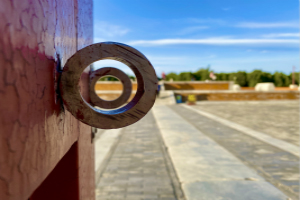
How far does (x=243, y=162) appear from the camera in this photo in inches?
160

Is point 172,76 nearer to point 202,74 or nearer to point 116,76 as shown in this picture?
point 202,74

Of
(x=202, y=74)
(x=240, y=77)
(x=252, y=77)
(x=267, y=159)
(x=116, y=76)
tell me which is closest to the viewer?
(x=116, y=76)

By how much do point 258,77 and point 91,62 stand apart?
52.7 m

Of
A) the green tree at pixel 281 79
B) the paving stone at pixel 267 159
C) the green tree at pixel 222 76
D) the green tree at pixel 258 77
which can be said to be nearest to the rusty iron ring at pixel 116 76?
the paving stone at pixel 267 159

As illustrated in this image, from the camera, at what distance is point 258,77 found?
47531 millimetres

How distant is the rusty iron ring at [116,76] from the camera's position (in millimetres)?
1370

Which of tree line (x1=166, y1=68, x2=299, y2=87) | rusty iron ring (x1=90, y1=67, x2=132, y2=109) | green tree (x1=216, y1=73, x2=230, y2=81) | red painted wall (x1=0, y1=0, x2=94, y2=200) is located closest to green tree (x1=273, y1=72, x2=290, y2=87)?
tree line (x1=166, y1=68, x2=299, y2=87)

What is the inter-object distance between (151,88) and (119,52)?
0.16 metres

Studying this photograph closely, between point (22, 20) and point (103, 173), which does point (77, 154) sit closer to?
point (22, 20)

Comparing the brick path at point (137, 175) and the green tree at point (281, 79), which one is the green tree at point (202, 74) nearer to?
the green tree at point (281, 79)

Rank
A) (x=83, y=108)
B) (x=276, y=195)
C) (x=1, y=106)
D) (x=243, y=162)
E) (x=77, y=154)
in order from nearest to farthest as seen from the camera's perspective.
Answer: (x=1, y=106), (x=83, y=108), (x=77, y=154), (x=276, y=195), (x=243, y=162)

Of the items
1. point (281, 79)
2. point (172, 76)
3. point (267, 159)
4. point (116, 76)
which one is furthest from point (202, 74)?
point (116, 76)

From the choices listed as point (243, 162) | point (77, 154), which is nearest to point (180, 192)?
point (243, 162)

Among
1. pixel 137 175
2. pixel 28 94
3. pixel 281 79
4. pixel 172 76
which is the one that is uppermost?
pixel 172 76
